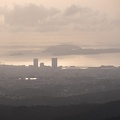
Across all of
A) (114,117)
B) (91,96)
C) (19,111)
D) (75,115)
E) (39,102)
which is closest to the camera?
(114,117)

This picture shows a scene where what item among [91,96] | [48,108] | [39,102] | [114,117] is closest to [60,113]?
[48,108]

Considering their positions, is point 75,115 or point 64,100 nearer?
point 75,115

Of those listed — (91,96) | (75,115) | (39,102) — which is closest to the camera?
(75,115)

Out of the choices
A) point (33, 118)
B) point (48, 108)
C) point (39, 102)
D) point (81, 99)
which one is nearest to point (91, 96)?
point (81, 99)

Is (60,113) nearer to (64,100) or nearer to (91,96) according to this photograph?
(64,100)

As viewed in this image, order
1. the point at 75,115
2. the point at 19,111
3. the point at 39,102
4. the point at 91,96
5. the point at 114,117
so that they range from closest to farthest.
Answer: the point at 114,117
the point at 75,115
the point at 19,111
the point at 39,102
the point at 91,96

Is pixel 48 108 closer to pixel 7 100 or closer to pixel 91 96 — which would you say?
pixel 7 100
